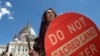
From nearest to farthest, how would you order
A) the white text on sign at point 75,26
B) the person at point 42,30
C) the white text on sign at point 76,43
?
the white text on sign at point 76,43
the white text on sign at point 75,26
the person at point 42,30

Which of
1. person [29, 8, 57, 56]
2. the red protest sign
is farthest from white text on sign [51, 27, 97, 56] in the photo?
person [29, 8, 57, 56]

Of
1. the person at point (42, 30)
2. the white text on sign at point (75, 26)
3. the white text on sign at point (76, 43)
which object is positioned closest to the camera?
the white text on sign at point (76, 43)

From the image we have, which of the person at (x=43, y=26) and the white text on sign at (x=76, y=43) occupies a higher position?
the person at (x=43, y=26)

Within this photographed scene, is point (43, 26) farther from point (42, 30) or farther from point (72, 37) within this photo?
point (72, 37)

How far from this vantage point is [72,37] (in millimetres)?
2406

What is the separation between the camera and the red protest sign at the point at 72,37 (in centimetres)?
234

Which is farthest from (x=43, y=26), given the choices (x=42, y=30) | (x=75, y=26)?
(x=75, y=26)

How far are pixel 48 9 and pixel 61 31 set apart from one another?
1.82 feet

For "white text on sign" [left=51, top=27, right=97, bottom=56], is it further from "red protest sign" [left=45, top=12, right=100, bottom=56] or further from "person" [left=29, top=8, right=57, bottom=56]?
"person" [left=29, top=8, right=57, bottom=56]

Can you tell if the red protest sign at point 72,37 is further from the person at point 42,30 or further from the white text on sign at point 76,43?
the person at point 42,30

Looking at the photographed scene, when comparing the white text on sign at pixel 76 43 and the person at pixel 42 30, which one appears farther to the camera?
the person at pixel 42 30

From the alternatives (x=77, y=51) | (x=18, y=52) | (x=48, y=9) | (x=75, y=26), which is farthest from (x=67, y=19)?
(x=18, y=52)

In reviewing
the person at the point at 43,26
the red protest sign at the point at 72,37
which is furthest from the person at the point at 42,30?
the red protest sign at the point at 72,37

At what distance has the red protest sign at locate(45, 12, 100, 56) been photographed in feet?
7.68
